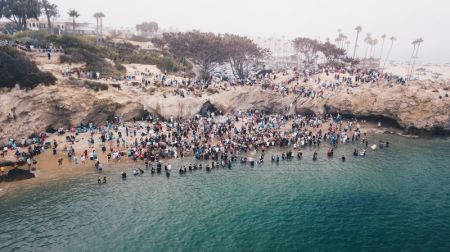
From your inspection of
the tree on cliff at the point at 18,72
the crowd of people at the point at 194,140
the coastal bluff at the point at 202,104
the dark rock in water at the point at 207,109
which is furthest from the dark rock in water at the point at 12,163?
the dark rock in water at the point at 207,109

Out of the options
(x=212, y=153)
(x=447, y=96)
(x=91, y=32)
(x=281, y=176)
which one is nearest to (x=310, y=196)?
(x=281, y=176)

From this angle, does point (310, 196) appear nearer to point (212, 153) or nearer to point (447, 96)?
point (212, 153)

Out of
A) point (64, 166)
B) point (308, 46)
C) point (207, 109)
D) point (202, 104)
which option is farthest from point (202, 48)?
point (64, 166)

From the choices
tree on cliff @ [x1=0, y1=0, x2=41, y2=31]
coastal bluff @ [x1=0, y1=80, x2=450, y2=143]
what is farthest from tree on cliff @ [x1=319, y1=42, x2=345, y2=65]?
tree on cliff @ [x1=0, y1=0, x2=41, y2=31]

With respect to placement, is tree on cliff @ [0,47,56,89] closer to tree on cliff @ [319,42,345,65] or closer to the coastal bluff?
the coastal bluff

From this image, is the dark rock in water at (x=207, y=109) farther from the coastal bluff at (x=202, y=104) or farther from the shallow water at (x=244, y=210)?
the shallow water at (x=244, y=210)

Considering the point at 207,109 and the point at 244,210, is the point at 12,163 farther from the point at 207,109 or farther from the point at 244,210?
the point at 207,109
